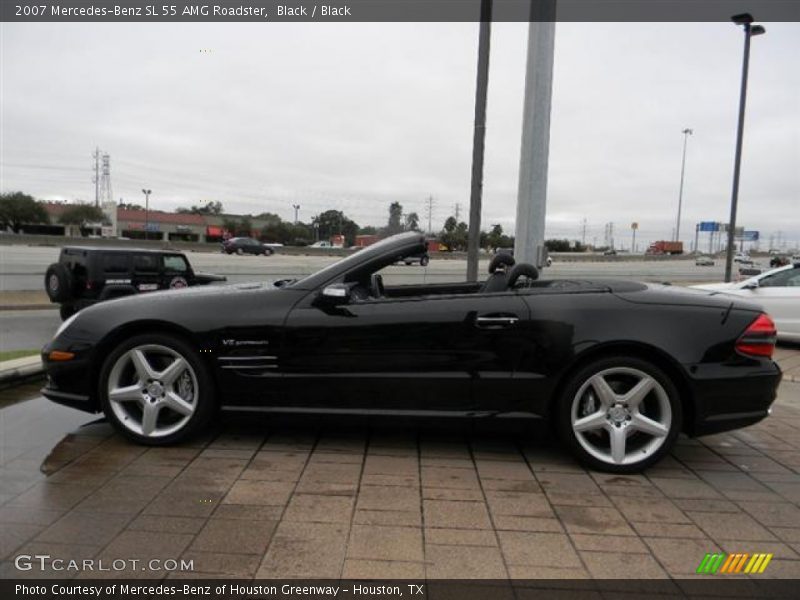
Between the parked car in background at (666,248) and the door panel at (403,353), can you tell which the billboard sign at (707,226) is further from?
the door panel at (403,353)

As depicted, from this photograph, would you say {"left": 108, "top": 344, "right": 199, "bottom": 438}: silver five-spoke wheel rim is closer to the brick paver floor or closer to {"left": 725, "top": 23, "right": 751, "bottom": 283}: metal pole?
the brick paver floor

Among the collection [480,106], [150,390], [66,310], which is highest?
[480,106]

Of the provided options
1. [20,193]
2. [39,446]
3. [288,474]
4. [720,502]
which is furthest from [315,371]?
[20,193]

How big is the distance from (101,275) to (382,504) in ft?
32.7

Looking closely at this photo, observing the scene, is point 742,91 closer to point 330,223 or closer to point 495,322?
point 495,322

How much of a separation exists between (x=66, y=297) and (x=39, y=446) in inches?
314

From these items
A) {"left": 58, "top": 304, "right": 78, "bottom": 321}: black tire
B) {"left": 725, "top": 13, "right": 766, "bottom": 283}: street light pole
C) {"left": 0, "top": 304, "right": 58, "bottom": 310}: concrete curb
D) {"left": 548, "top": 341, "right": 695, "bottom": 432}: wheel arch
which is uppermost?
{"left": 725, "top": 13, "right": 766, "bottom": 283}: street light pole

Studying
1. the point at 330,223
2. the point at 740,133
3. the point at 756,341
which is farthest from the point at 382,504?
the point at 330,223

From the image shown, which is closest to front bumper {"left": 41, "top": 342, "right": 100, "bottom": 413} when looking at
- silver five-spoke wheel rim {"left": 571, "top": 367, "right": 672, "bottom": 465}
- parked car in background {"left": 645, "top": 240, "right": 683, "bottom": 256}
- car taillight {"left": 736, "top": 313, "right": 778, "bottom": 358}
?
silver five-spoke wheel rim {"left": 571, "top": 367, "right": 672, "bottom": 465}

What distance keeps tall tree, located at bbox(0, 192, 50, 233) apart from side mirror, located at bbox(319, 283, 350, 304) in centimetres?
7819

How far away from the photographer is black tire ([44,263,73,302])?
428 inches

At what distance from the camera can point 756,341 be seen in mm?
3676

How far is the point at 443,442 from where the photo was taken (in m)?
4.13

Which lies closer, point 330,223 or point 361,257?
point 361,257
